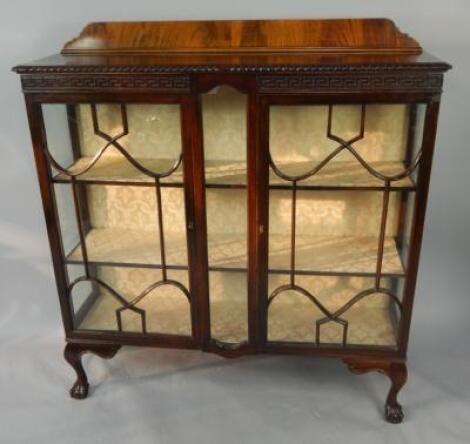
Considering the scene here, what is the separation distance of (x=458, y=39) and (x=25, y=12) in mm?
1073

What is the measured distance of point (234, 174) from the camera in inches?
46.0

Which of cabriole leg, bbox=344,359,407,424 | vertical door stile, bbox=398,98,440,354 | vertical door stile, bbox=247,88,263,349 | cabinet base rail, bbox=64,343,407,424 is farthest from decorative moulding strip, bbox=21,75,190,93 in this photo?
cabriole leg, bbox=344,359,407,424

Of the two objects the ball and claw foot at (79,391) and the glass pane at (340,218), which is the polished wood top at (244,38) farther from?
the ball and claw foot at (79,391)

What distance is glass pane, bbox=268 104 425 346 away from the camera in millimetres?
1121

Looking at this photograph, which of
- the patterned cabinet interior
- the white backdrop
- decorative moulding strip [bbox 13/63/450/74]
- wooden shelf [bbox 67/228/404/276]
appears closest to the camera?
decorative moulding strip [bbox 13/63/450/74]

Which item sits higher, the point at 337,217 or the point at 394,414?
the point at 337,217

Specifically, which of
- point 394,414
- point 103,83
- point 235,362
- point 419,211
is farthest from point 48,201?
point 394,414

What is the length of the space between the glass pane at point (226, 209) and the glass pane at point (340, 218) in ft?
0.21

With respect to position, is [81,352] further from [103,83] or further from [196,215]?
[103,83]

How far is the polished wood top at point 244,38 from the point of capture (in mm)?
1202

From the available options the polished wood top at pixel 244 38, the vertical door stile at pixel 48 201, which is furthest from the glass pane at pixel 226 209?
the vertical door stile at pixel 48 201

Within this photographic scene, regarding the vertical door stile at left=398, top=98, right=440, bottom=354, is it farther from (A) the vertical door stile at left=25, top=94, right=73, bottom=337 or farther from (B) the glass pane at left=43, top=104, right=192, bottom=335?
(A) the vertical door stile at left=25, top=94, right=73, bottom=337

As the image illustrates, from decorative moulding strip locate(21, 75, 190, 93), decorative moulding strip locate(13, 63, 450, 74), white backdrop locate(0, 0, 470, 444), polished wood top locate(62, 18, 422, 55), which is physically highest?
polished wood top locate(62, 18, 422, 55)

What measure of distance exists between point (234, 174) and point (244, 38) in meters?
0.31
